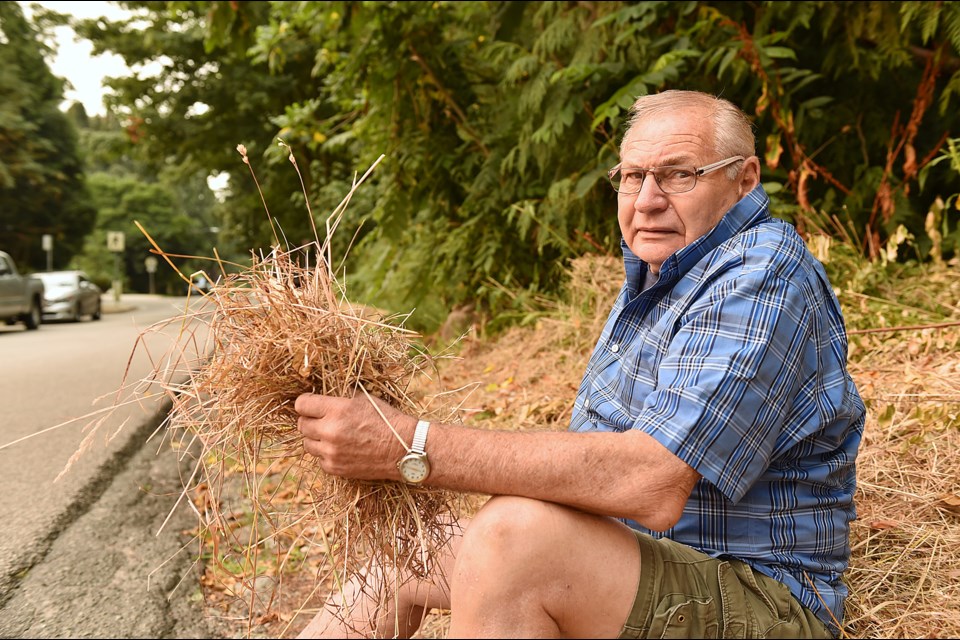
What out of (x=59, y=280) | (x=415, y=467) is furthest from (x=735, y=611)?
(x=59, y=280)

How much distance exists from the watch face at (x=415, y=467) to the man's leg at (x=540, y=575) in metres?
0.15

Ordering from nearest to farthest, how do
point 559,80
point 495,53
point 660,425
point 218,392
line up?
1. point 660,425
2. point 218,392
3. point 559,80
4. point 495,53

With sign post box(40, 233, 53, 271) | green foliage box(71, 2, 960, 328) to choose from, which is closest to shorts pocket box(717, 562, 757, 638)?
green foliage box(71, 2, 960, 328)

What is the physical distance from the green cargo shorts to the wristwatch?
482mm

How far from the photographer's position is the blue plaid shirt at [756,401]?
4.60 feet

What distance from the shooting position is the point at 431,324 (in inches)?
292

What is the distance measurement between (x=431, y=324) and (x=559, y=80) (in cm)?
345

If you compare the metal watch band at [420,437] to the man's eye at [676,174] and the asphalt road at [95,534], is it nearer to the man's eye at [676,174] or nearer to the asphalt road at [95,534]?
the asphalt road at [95,534]

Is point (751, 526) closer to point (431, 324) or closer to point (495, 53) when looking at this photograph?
point (495, 53)

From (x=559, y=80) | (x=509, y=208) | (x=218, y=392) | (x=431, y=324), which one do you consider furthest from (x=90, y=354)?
(x=218, y=392)

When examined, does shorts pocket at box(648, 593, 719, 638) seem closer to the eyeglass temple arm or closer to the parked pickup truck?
the eyeglass temple arm

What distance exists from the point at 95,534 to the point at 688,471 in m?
2.81

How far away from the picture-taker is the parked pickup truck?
1431 cm

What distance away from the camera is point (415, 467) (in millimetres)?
1514
